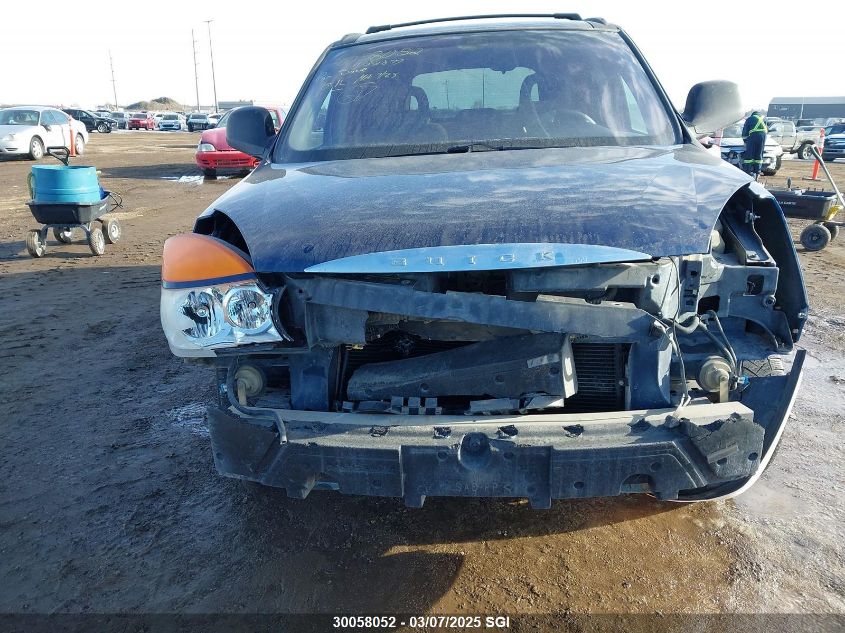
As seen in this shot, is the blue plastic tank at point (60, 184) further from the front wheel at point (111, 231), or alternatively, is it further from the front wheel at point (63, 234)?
the front wheel at point (111, 231)

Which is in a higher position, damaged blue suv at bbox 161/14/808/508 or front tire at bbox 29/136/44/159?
damaged blue suv at bbox 161/14/808/508

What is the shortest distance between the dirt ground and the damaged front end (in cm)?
44

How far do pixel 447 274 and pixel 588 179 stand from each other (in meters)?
0.67

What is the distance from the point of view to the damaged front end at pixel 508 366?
1.92m

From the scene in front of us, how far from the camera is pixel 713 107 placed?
10.6ft

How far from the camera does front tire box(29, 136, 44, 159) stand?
19.4 m

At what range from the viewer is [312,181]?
262 centimetres

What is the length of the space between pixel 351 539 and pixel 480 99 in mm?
2186

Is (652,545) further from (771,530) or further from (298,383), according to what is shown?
(298,383)

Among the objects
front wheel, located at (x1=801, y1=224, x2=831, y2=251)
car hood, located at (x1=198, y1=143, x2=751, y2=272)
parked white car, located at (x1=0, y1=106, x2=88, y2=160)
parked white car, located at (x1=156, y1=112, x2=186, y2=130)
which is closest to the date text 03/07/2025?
car hood, located at (x1=198, y1=143, x2=751, y2=272)

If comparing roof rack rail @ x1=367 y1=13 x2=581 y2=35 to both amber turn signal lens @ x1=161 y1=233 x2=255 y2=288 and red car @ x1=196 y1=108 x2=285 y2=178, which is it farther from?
red car @ x1=196 y1=108 x2=285 y2=178

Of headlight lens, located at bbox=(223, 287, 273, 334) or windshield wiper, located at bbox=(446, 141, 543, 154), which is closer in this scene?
headlight lens, located at bbox=(223, 287, 273, 334)

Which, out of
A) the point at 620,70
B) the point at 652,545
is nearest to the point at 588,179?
the point at 620,70

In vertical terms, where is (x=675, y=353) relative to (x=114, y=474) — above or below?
above
